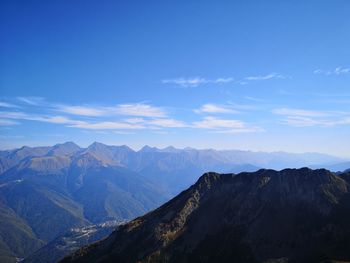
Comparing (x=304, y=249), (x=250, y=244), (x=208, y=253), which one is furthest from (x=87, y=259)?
(x=304, y=249)

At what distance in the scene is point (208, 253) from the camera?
15062cm

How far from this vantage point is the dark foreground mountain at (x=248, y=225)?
137625 mm

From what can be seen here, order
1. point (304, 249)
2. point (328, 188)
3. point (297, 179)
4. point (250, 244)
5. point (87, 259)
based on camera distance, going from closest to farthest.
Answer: point (304, 249), point (250, 244), point (328, 188), point (297, 179), point (87, 259)

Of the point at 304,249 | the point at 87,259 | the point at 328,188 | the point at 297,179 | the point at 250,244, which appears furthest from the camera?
the point at 87,259

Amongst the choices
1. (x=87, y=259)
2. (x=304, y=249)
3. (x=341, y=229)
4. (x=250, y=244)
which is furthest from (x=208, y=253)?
(x=87, y=259)

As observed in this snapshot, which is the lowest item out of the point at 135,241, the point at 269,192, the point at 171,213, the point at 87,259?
the point at 87,259

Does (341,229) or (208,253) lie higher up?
(341,229)

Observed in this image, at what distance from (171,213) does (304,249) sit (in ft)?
234

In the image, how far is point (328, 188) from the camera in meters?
160

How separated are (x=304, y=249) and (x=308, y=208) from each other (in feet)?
77.6

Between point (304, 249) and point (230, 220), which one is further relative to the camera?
point (230, 220)

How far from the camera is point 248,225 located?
159 m

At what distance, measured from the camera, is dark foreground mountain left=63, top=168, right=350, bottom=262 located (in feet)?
452

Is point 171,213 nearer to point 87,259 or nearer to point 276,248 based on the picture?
point 87,259
